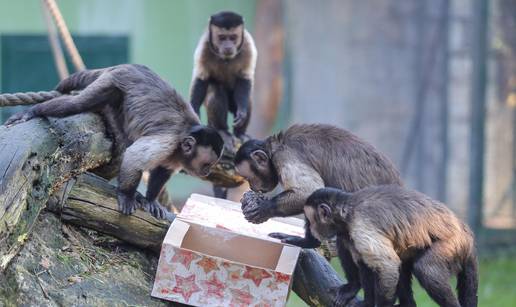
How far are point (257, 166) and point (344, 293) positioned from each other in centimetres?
115

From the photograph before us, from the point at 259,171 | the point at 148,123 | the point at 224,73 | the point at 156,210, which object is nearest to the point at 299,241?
the point at 259,171

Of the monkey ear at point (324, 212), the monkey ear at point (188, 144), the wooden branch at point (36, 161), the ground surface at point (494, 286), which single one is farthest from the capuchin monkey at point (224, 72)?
the ground surface at point (494, 286)

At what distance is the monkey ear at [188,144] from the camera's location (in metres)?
6.13

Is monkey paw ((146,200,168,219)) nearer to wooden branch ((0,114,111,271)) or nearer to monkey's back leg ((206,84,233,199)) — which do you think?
wooden branch ((0,114,111,271))

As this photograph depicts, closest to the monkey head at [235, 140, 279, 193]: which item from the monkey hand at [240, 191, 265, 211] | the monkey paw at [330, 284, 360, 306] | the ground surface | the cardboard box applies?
the monkey hand at [240, 191, 265, 211]

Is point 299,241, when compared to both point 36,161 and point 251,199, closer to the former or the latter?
point 251,199

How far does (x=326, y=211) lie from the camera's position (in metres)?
5.32

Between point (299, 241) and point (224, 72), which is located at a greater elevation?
point (224, 72)

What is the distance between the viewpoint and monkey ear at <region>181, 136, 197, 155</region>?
20.1 ft

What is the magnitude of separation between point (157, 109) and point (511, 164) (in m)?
7.94

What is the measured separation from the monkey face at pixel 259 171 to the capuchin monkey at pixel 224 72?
2032 millimetres

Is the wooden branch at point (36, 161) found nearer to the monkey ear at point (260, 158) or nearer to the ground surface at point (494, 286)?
the monkey ear at point (260, 158)

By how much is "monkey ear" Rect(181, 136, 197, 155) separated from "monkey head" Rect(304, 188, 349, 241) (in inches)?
43.7

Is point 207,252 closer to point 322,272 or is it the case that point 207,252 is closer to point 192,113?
point 322,272
